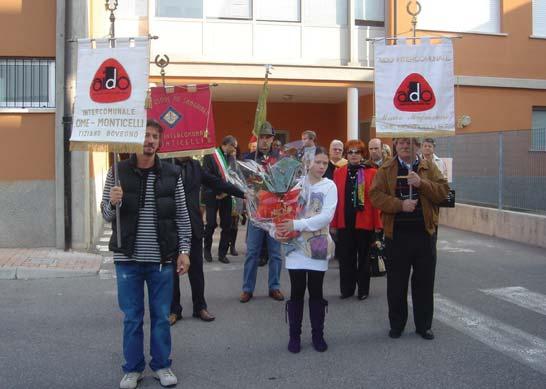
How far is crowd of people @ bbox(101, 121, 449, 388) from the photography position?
4309 mm

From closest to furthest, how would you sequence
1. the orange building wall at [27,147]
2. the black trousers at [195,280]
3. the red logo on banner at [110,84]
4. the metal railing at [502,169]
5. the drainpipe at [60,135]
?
the red logo on banner at [110,84] → the black trousers at [195,280] → the drainpipe at [60,135] → the orange building wall at [27,147] → the metal railing at [502,169]

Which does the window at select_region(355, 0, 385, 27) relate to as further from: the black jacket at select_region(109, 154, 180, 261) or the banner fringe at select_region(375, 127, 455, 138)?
the black jacket at select_region(109, 154, 180, 261)

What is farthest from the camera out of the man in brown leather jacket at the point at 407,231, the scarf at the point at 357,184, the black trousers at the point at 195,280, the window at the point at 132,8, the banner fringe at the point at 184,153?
the window at the point at 132,8

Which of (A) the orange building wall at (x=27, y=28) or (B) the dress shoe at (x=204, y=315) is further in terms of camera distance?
(A) the orange building wall at (x=27, y=28)

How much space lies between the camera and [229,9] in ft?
50.6

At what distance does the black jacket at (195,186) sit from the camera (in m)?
5.75

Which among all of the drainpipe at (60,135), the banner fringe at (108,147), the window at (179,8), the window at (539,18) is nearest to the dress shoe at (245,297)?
the banner fringe at (108,147)

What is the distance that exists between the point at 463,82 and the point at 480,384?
526 inches

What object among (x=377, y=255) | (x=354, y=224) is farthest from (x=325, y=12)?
(x=354, y=224)

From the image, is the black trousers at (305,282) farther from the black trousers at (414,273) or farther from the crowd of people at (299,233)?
the black trousers at (414,273)

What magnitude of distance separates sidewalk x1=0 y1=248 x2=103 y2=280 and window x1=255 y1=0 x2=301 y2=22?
8535 millimetres


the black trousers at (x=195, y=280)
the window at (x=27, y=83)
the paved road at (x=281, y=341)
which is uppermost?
the window at (x=27, y=83)

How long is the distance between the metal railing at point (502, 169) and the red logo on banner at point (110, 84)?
28.3 feet

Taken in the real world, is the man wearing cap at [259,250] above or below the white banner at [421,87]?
below
